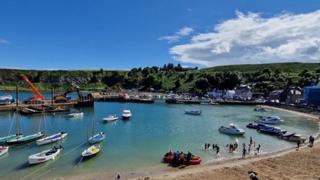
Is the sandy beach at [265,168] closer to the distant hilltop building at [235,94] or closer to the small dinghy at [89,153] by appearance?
the small dinghy at [89,153]

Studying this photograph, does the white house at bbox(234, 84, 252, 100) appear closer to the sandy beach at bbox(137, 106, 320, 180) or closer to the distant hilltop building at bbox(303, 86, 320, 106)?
the distant hilltop building at bbox(303, 86, 320, 106)

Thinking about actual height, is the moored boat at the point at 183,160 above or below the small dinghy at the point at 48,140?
below

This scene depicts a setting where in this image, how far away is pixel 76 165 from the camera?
144 ft

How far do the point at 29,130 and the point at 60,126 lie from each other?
25.8 ft

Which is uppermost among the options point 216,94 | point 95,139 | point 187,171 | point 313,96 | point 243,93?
point 313,96

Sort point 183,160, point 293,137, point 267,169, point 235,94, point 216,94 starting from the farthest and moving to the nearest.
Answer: point 216,94 < point 235,94 < point 293,137 < point 183,160 < point 267,169

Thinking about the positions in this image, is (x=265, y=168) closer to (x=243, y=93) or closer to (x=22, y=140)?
(x=22, y=140)

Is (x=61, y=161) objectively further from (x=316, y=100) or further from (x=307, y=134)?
(x=316, y=100)

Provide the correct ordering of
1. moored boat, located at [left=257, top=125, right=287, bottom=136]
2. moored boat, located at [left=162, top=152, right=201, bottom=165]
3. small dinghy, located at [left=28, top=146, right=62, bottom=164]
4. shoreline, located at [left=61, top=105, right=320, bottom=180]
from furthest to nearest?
1. moored boat, located at [left=257, top=125, right=287, bottom=136]
2. moored boat, located at [left=162, top=152, right=201, bottom=165]
3. small dinghy, located at [left=28, top=146, right=62, bottom=164]
4. shoreline, located at [left=61, top=105, right=320, bottom=180]

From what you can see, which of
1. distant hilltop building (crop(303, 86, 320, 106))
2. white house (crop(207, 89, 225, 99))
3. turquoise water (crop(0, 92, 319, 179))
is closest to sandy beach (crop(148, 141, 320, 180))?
turquoise water (crop(0, 92, 319, 179))

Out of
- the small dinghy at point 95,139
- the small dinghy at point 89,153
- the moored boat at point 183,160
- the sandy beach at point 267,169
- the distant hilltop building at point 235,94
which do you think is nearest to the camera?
the sandy beach at point 267,169

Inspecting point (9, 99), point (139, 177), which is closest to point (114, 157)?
point (139, 177)

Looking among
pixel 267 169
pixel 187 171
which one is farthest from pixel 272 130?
pixel 187 171

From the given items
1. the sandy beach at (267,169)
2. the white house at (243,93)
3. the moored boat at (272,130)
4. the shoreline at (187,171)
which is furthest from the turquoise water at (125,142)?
the white house at (243,93)
